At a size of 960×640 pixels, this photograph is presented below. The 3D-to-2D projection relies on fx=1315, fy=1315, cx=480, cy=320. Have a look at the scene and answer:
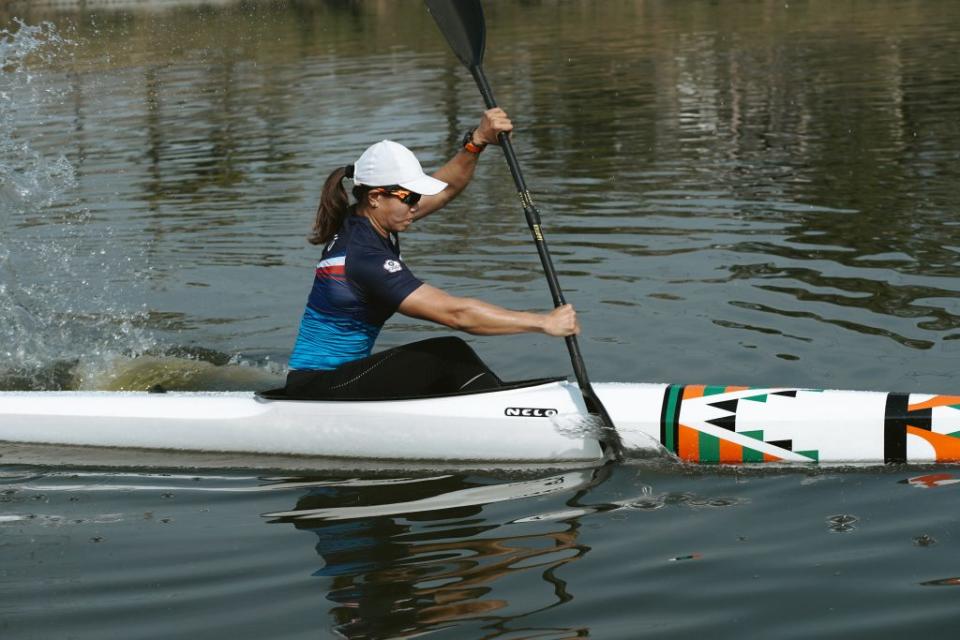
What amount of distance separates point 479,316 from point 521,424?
0.71 m

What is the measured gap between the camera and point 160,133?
20.1m

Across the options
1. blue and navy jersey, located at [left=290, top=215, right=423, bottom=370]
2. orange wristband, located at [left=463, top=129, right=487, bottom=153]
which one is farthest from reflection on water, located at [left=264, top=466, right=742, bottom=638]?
orange wristband, located at [left=463, top=129, right=487, bottom=153]

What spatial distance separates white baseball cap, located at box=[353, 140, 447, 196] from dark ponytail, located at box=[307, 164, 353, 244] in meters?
0.13

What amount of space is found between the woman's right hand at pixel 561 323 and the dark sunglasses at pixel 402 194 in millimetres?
860

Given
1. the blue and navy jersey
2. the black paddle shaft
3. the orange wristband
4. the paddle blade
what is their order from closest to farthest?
the blue and navy jersey
the black paddle shaft
the orange wristband
the paddle blade

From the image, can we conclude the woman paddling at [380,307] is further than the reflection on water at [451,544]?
Yes

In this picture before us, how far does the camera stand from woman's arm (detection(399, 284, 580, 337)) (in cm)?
618

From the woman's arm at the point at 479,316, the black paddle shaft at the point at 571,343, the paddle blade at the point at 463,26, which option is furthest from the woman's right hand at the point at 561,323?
the paddle blade at the point at 463,26

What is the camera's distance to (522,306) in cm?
998

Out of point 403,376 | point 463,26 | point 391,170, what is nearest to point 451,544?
point 403,376

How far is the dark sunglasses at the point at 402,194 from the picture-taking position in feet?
20.5

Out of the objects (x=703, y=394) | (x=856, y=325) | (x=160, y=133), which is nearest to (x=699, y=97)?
(x=160, y=133)

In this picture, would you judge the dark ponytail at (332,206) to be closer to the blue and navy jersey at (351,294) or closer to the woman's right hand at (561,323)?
the blue and navy jersey at (351,294)

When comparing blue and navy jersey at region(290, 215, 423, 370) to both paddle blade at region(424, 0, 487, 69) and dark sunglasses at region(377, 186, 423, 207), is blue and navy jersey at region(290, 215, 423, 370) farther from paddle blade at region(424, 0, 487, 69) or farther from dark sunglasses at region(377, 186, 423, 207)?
paddle blade at region(424, 0, 487, 69)
